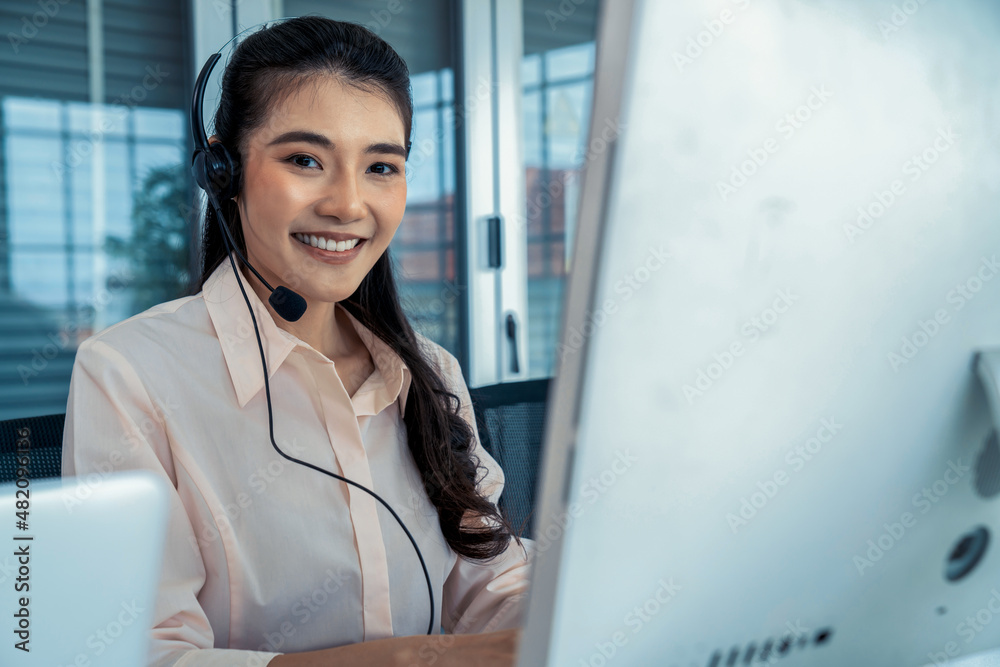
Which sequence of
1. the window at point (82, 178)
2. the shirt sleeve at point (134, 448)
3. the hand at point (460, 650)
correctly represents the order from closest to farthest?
the hand at point (460, 650) < the shirt sleeve at point (134, 448) < the window at point (82, 178)

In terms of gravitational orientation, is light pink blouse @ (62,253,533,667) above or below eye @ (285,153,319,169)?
below

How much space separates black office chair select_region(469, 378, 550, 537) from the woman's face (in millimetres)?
391

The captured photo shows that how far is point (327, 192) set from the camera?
3.29 feet

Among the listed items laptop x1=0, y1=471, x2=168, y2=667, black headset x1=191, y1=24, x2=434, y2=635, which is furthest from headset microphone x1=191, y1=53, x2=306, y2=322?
laptop x1=0, y1=471, x2=168, y2=667

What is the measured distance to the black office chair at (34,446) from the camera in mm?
913

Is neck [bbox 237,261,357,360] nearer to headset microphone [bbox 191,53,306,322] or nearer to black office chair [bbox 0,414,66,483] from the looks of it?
headset microphone [bbox 191,53,306,322]

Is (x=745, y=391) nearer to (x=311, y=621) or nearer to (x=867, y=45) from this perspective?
(x=867, y=45)

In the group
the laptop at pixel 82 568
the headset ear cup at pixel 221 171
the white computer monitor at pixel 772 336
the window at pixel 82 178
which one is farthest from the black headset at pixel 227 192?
the window at pixel 82 178

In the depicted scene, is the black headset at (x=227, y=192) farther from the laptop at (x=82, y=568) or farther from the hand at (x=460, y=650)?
the laptop at (x=82, y=568)

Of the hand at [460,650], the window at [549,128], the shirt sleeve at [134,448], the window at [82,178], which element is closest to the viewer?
the hand at [460,650]

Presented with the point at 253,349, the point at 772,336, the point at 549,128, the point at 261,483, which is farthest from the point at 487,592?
the point at 549,128

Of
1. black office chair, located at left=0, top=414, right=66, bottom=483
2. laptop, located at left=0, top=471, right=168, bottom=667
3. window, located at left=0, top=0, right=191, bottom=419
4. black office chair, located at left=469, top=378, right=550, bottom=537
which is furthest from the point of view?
window, located at left=0, top=0, right=191, bottom=419

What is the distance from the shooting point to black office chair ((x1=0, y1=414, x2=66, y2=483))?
35.9 inches

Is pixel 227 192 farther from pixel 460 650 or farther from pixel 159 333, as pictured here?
pixel 460 650
